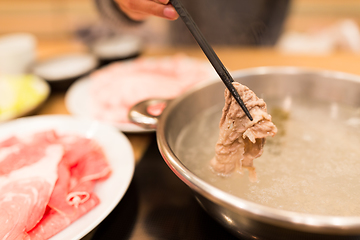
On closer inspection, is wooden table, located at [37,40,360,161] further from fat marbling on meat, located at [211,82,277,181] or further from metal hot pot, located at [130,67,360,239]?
fat marbling on meat, located at [211,82,277,181]

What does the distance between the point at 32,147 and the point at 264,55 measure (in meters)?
1.90

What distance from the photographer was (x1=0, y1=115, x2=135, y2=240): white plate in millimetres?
752

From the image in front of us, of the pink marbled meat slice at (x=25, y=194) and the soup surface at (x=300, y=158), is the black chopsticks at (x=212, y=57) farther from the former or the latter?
the pink marbled meat slice at (x=25, y=194)

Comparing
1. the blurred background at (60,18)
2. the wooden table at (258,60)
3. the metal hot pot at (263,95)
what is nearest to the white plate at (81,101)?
the wooden table at (258,60)

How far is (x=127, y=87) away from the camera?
1497 mm

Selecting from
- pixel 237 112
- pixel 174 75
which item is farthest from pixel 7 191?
pixel 174 75

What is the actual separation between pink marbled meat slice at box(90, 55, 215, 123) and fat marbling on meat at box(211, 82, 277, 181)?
63 centimetres

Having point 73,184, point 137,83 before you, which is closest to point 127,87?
point 137,83

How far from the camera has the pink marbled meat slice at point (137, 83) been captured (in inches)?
56.2

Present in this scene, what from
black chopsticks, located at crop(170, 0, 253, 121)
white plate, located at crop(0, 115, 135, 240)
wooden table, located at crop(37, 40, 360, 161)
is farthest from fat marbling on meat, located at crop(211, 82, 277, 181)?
wooden table, located at crop(37, 40, 360, 161)

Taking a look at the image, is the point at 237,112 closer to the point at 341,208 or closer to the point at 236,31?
the point at 341,208

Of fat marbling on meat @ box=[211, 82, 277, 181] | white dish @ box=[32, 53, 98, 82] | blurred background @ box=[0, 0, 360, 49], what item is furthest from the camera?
blurred background @ box=[0, 0, 360, 49]

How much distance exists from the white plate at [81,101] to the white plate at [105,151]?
0.10 meters

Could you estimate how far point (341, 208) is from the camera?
68cm
